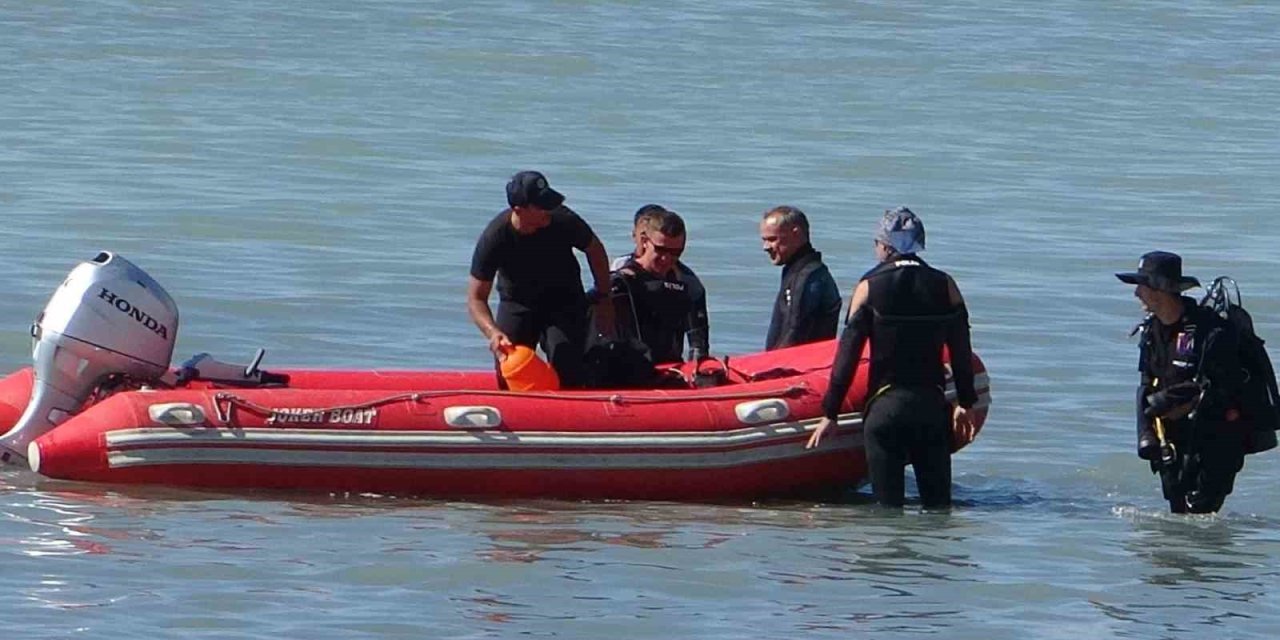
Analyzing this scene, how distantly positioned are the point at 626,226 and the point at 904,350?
27.4 ft

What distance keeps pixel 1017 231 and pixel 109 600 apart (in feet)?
34.4

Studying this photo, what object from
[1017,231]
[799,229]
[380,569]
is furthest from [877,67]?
[380,569]

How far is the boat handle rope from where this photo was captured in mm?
7996

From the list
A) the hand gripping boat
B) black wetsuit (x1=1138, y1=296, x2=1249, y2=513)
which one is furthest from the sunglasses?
black wetsuit (x1=1138, y1=296, x2=1249, y2=513)

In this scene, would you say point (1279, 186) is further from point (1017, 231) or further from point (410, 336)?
point (410, 336)

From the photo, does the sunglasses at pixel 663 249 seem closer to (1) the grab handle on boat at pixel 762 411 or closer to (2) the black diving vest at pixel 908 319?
(1) the grab handle on boat at pixel 762 411

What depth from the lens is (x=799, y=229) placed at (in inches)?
337

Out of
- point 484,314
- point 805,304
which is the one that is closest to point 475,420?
point 484,314

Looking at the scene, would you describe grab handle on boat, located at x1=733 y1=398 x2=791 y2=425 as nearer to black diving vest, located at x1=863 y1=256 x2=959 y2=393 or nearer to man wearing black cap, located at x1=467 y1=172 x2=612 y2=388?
black diving vest, located at x1=863 y1=256 x2=959 y2=393

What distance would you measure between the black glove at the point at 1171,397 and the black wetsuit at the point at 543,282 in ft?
6.51

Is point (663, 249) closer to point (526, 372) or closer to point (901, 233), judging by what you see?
point (526, 372)

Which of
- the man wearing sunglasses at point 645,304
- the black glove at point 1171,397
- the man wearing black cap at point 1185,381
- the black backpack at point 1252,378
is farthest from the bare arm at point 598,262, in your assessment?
the black backpack at point 1252,378

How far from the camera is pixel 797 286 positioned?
8.66 metres

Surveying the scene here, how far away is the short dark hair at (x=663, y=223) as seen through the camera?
8.51 metres
